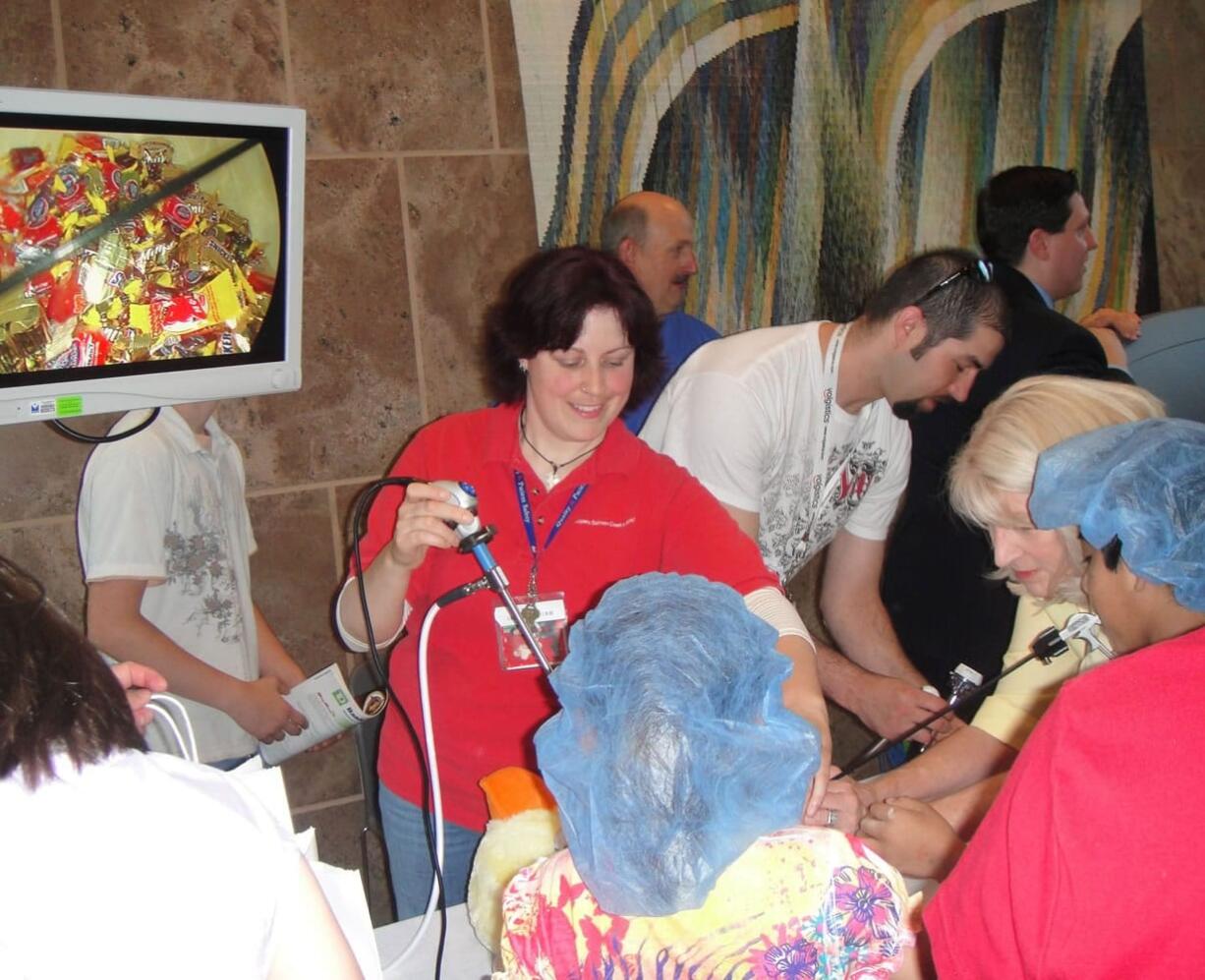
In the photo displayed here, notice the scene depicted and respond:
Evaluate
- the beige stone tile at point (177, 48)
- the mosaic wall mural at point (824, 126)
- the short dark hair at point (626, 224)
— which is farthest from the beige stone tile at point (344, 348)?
the short dark hair at point (626, 224)

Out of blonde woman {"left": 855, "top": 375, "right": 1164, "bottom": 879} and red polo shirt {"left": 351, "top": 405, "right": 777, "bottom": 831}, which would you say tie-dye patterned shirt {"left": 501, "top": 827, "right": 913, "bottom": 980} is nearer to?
blonde woman {"left": 855, "top": 375, "right": 1164, "bottom": 879}

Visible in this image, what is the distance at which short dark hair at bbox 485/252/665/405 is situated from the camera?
1609 mm

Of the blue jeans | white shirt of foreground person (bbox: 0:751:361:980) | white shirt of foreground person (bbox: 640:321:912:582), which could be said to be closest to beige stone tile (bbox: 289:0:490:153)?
white shirt of foreground person (bbox: 640:321:912:582)

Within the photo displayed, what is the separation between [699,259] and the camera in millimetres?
2926

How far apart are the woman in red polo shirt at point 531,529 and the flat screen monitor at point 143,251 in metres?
0.48

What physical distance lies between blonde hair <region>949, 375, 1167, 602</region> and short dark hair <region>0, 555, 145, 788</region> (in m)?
1.14

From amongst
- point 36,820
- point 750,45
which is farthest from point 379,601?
point 750,45

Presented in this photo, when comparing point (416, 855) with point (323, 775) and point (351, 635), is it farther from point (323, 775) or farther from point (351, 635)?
point (323, 775)

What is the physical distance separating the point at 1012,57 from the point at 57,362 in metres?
2.88

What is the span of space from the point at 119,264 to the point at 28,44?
0.86 m

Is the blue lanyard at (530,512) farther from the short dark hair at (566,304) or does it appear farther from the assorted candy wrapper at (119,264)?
the assorted candy wrapper at (119,264)

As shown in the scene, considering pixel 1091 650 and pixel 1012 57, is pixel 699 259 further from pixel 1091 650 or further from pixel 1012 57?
pixel 1091 650

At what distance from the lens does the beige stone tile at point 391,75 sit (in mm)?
2469

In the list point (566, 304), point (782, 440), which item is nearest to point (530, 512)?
point (566, 304)
